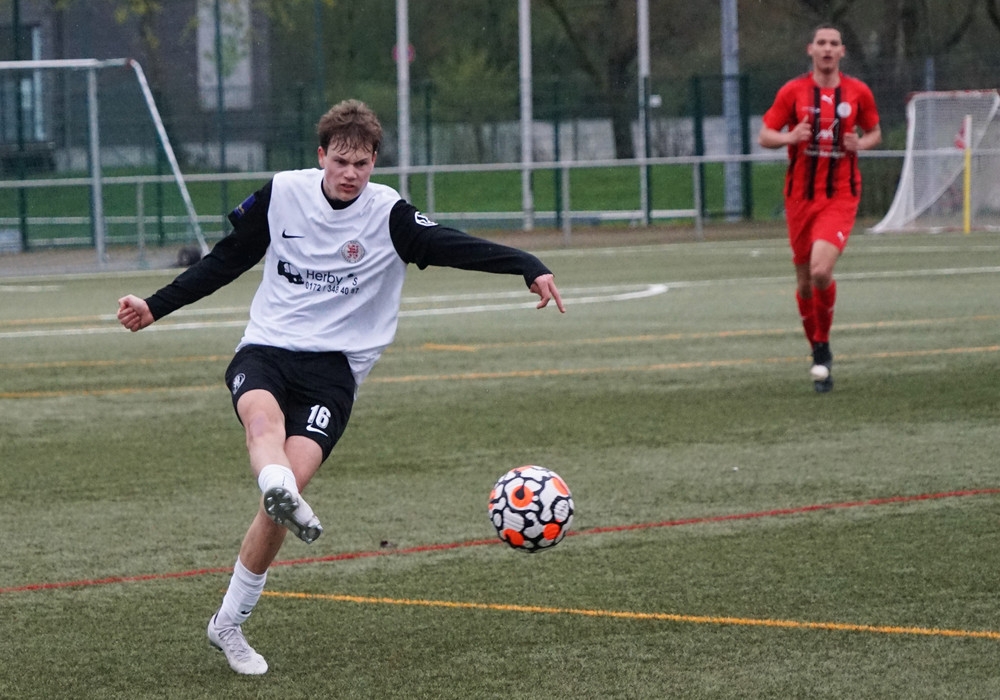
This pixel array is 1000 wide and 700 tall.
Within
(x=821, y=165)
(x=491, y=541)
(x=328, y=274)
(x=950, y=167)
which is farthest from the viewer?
(x=950, y=167)

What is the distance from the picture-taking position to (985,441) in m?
8.62

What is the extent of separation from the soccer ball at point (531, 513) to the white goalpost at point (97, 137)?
17220 millimetres

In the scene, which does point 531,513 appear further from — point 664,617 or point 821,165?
point 821,165

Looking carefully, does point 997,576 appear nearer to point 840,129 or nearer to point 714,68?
point 840,129

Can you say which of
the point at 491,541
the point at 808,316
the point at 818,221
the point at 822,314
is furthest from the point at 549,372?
the point at 491,541

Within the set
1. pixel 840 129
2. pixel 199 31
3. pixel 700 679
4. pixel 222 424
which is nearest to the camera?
pixel 700 679

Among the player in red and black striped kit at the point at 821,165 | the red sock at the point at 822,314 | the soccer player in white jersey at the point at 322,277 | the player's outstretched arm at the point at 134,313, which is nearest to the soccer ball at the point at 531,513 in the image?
the soccer player in white jersey at the point at 322,277

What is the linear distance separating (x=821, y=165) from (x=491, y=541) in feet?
16.4

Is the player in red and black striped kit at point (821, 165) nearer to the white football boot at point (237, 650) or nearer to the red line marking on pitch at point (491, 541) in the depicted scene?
the red line marking on pitch at point (491, 541)

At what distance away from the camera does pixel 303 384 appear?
211 inches

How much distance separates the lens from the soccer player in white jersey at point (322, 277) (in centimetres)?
530

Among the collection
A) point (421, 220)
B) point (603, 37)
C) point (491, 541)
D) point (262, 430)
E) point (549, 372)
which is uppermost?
point (603, 37)

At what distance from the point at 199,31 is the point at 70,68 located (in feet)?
36.6

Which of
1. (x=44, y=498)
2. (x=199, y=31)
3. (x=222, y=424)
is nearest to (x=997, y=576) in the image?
(x=44, y=498)
